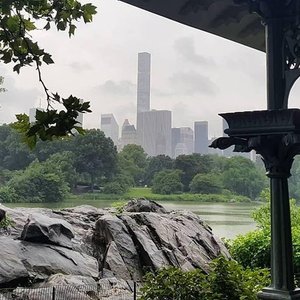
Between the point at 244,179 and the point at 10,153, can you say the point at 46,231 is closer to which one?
→ the point at 10,153

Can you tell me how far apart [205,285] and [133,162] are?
6447mm

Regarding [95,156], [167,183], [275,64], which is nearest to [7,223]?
[95,156]

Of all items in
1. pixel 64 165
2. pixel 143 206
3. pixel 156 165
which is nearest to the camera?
pixel 143 206

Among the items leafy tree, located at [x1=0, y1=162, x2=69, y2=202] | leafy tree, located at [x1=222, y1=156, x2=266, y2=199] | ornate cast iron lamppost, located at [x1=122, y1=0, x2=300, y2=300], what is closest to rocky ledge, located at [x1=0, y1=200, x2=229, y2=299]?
leafy tree, located at [x1=0, y1=162, x2=69, y2=202]

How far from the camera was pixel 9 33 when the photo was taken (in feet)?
3.20

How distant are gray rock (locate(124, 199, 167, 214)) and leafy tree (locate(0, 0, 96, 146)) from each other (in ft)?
21.3

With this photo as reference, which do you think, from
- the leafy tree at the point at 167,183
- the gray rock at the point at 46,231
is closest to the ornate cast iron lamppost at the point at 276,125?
the gray rock at the point at 46,231

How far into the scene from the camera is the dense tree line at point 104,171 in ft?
26.8

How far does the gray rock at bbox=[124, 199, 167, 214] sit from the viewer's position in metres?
7.50

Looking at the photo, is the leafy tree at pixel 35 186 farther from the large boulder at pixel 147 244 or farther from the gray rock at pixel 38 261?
the gray rock at pixel 38 261

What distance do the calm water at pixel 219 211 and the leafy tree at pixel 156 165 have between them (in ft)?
3.14

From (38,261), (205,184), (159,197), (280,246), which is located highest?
(205,184)

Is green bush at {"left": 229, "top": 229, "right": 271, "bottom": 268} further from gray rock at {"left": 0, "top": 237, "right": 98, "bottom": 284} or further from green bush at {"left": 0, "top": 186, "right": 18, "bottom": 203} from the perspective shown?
green bush at {"left": 0, "top": 186, "right": 18, "bottom": 203}

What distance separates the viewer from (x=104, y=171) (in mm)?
9039
